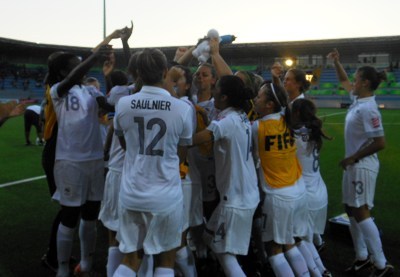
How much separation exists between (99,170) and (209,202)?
1148mm

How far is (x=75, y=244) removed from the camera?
17.5 feet

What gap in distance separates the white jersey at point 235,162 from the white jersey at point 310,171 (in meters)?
0.79

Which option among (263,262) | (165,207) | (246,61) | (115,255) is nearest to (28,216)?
(115,255)

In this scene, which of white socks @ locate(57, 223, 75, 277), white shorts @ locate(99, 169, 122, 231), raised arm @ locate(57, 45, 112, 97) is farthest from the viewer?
white socks @ locate(57, 223, 75, 277)

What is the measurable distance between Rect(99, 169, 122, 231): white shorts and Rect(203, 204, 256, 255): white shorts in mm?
952

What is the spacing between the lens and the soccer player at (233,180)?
142 inches

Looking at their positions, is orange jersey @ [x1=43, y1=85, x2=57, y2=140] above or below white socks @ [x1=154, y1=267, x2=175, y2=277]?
above

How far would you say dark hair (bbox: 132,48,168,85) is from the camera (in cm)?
304

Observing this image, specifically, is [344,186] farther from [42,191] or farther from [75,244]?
[42,191]

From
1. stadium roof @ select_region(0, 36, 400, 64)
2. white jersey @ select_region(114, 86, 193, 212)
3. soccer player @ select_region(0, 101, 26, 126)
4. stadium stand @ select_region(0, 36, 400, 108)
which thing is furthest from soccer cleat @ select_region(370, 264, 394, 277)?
stadium roof @ select_region(0, 36, 400, 64)

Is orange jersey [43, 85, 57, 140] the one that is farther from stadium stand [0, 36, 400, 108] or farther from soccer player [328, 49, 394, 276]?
stadium stand [0, 36, 400, 108]

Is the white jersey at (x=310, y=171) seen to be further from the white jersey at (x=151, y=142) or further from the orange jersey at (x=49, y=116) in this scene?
the orange jersey at (x=49, y=116)

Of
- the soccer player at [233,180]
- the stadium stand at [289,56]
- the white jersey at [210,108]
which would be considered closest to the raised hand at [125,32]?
the white jersey at [210,108]

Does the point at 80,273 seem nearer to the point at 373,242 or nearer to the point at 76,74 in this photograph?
the point at 76,74
